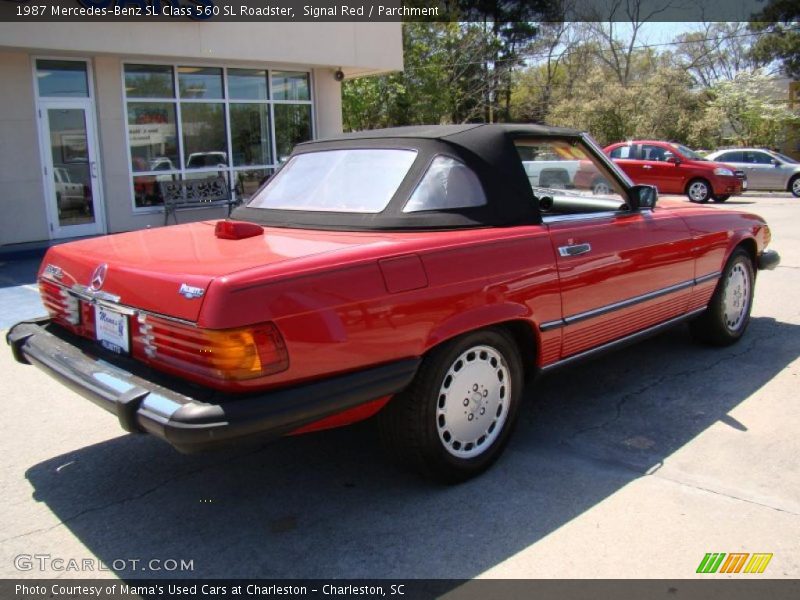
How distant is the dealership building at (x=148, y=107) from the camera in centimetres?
1069

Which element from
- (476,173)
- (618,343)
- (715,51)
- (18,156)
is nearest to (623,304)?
(618,343)

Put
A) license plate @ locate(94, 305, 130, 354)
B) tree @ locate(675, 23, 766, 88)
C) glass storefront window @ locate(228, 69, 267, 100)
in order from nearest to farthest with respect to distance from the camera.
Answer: license plate @ locate(94, 305, 130, 354)
glass storefront window @ locate(228, 69, 267, 100)
tree @ locate(675, 23, 766, 88)

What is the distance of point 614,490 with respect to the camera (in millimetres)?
3357

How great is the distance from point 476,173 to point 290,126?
11813 millimetres

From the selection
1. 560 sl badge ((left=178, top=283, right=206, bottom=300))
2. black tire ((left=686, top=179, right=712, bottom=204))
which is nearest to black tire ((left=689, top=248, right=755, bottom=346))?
560 sl badge ((left=178, top=283, right=206, bottom=300))

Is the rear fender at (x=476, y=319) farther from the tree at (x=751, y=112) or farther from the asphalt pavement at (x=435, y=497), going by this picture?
the tree at (x=751, y=112)

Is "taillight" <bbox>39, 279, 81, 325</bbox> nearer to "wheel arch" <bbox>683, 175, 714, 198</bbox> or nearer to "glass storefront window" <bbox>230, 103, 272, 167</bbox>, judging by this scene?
"glass storefront window" <bbox>230, 103, 272, 167</bbox>

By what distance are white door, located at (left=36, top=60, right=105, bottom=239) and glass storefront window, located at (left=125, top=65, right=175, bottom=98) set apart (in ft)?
2.38

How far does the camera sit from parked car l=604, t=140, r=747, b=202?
18.6 meters

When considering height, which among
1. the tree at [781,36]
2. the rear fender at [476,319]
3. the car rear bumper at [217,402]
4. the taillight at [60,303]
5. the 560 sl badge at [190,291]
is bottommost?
the car rear bumper at [217,402]

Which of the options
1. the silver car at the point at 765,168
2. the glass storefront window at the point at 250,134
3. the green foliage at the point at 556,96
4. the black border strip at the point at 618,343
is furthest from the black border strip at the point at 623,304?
the green foliage at the point at 556,96

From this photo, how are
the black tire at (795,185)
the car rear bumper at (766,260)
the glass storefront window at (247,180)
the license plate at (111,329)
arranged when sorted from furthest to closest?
the black tire at (795,185)
the glass storefront window at (247,180)
the car rear bumper at (766,260)
the license plate at (111,329)

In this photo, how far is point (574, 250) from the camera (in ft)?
12.6

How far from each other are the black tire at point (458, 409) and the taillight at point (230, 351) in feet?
2.36
